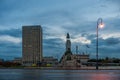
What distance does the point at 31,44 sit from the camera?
190 meters

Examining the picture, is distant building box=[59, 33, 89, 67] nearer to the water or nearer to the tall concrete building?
the tall concrete building

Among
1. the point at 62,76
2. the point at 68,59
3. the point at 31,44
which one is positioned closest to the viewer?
the point at 62,76

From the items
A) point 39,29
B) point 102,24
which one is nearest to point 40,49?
point 39,29

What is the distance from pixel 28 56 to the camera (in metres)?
195

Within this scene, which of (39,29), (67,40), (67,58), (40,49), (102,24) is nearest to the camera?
(102,24)

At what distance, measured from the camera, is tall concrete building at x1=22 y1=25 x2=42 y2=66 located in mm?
181875

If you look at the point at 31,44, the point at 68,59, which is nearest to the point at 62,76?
the point at 68,59

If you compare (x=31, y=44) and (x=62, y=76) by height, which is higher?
(x=31, y=44)

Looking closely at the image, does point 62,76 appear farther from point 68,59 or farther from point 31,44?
point 31,44

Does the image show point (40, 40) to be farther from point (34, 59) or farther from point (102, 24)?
point (102, 24)

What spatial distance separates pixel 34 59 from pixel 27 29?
19.1 meters

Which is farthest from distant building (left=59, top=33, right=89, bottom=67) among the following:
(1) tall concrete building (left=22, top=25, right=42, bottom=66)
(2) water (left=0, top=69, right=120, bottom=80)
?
(2) water (left=0, top=69, right=120, bottom=80)

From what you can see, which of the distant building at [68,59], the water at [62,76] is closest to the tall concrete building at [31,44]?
the distant building at [68,59]

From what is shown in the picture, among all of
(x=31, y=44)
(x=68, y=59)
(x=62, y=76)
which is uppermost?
(x=31, y=44)
